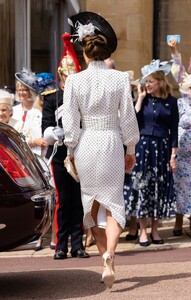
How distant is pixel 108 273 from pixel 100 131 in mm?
1058

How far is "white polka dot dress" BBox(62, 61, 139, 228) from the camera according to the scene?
696 cm

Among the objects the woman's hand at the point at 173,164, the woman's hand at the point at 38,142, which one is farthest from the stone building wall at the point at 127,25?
the woman's hand at the point at 38,142

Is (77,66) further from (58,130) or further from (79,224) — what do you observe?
(79,224)

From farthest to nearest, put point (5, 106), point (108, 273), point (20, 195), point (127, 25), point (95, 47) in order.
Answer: point (127, 25)
point (5, 106)
point (95, 47)
point (108, 273)
point (20, 195)

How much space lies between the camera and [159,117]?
375 inches

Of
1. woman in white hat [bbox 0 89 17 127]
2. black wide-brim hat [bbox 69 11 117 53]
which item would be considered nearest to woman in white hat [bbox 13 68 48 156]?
woman in white hat [bbox 0 89 17 127]

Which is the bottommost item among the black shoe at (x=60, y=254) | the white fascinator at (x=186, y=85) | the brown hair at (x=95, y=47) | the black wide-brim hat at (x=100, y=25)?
the black shoe at (x=60, y=254)

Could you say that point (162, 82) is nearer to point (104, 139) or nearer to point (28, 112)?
point (28, 112)

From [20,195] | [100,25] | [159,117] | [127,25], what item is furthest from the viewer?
[127,25]

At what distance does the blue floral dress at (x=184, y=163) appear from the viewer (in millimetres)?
10102

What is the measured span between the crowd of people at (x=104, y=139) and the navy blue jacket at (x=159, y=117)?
1 centimetres

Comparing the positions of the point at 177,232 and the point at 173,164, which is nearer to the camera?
the point at 173,164

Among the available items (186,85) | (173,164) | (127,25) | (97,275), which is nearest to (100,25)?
(97,275)

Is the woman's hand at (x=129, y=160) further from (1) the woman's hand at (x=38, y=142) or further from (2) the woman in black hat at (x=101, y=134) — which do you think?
(1) the woman's hand at (x=38, y=142)
